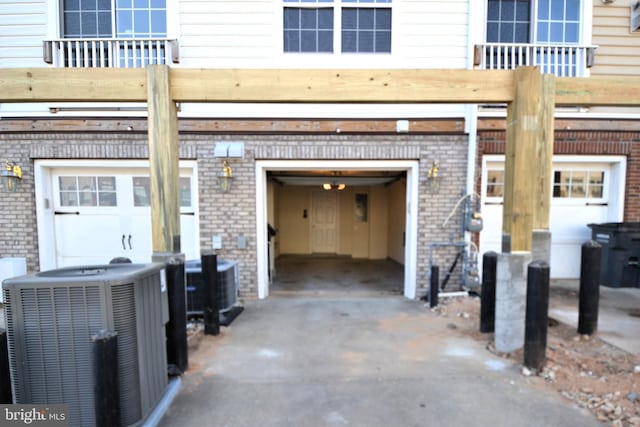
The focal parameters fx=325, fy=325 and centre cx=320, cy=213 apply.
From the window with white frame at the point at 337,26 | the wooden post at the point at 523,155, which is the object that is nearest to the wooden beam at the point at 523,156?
the wooden post at the point at 523,155

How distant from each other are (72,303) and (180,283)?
1.07 m

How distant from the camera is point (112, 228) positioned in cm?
584

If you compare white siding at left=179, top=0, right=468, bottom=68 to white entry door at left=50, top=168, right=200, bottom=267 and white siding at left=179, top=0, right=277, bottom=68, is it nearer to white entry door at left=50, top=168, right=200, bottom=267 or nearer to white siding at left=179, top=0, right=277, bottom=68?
white siding at left=179, top=0, right=277, bottom=68

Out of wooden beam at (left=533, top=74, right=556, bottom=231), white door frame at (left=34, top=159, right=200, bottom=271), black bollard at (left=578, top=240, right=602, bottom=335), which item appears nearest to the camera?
wooden beam at (left=533, top=74, right=556, bottom=231)

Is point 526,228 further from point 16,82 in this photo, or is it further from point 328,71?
point 16,82

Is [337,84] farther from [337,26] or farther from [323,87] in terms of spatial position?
[337,26]

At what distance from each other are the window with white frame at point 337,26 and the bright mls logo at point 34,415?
538cm

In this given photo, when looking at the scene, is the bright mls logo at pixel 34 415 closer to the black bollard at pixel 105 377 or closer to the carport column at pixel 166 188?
the black bollard at pixel 105 377

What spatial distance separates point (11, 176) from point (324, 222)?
24.0 ft

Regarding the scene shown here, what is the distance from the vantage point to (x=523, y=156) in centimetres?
323

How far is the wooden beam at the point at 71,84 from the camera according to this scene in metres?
3.11

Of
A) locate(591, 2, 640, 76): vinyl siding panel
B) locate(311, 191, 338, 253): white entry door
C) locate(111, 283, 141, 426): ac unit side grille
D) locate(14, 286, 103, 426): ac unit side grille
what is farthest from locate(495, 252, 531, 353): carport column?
locate(311, 191, 338, 253): white entry door

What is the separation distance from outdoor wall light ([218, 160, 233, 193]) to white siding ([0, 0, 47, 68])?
345cm

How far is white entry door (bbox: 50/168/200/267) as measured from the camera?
5.72 meters
